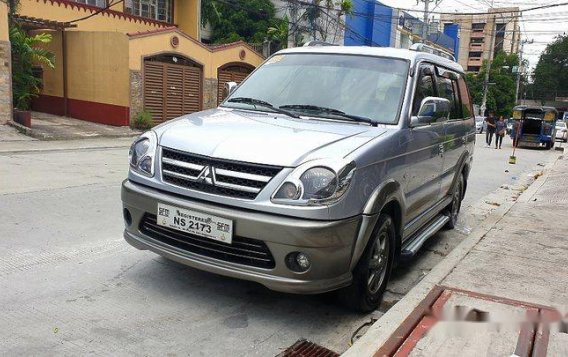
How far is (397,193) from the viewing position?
3840 mm

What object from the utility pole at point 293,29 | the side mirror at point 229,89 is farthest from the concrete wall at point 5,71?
the utility pole at point 293,29

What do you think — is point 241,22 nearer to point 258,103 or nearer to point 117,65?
point 117,65

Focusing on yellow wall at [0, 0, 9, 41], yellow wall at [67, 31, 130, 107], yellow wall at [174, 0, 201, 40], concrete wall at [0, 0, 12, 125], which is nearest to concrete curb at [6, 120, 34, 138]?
concrete wall at [0, 0, 12, 125]

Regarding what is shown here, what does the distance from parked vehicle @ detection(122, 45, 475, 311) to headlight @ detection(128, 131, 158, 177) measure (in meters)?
0.01

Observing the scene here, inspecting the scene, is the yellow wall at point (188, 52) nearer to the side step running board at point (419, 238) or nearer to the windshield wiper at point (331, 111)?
the side step running board at point (419, 238)

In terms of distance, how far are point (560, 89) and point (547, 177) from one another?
77.6 meters

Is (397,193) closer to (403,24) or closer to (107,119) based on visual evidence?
(107,119)

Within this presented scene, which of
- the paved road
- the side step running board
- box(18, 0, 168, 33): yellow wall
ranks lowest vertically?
the paved road

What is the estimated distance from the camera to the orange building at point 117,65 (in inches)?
722

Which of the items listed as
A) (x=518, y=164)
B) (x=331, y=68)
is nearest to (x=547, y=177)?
(x=518, y=164)

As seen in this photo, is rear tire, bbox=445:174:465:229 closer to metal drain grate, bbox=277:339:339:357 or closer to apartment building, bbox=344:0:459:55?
metal drain grate, bbox=277:339:339:357

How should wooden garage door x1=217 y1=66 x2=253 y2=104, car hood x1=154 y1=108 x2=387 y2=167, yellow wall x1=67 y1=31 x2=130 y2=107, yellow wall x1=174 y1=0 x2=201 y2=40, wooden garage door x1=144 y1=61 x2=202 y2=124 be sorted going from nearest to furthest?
car hood x1=154 y1=108 x2=387 y2=167 < yellow wall x1=67 y1=31 x2=130 y2=107 < wooden garage door x1=144 y1=61 x2=202 y2=124 < wooden garage door x1=217 y1=66 x2=253 y2=104 < yellow wall x1=174 y1=0 x2=201 y2=40

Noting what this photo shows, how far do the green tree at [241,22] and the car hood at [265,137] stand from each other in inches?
1118

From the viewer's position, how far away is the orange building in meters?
18.3
